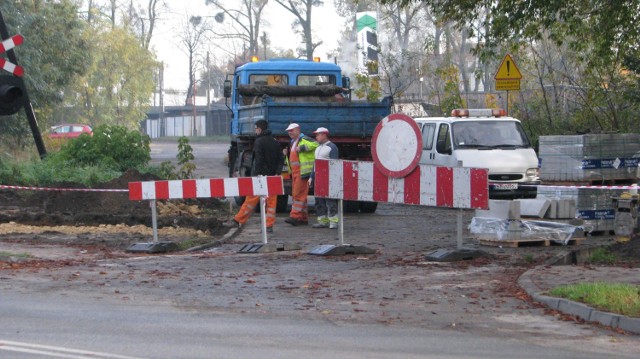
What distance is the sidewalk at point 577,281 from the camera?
9.06m

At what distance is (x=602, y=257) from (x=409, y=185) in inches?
99.5

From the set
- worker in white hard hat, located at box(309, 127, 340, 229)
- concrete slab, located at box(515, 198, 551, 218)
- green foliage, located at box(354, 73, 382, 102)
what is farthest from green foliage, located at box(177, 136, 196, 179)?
concrete slab, located at box(515, 198, 551, 218)

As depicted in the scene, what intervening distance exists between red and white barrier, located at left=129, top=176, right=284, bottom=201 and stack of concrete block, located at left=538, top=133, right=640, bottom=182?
14.5 feet

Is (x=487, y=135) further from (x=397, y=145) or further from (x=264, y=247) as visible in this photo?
(x=397, y=145)

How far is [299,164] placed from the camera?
61.6 feet

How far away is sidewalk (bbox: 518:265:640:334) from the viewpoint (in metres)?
9.06

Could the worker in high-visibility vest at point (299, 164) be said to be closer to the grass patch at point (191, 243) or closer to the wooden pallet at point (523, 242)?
the grass patch at point (191, 243)

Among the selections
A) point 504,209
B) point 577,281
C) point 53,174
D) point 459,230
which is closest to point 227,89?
point 53,174

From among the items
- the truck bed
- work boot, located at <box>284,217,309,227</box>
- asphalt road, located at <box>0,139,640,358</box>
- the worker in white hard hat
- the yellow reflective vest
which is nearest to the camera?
asphalt road, located at <box>0,139,640,358</box>

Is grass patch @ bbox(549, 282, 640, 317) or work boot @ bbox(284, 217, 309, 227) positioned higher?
grass patch @ bbox(549, 282, 640, 317)

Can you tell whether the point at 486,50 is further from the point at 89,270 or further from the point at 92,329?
the point at 92,329

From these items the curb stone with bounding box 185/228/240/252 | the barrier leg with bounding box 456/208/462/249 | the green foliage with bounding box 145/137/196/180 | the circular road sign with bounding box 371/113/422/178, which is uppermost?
the circular road sign with bounding box 371/113/422/178

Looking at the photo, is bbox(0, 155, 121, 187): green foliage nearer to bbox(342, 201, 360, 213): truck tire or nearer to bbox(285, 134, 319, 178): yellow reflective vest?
bbox(342, 201, 360, 213): truck tire

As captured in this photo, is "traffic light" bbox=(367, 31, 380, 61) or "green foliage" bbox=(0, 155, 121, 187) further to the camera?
"traffic light" bbox=(367, 31, 380, 61)
